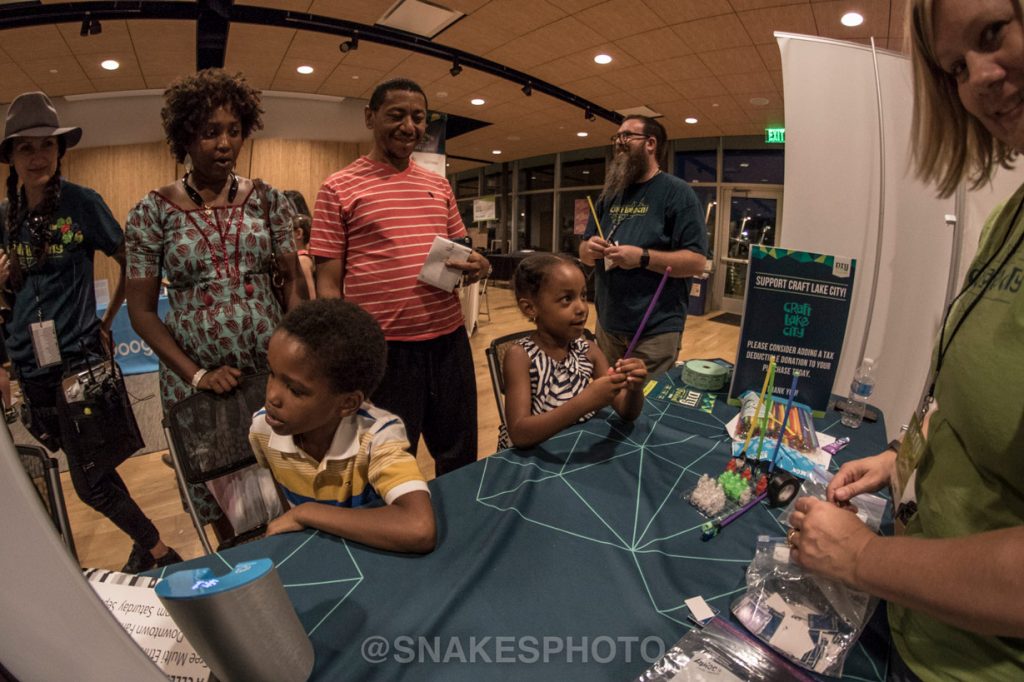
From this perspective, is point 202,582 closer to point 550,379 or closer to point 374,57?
point 550,379

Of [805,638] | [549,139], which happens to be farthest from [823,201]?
[549,139]

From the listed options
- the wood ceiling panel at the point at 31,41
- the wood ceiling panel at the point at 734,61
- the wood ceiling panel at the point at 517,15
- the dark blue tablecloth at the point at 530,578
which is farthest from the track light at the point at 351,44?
the dark blue tablecloth at the point at 530,578

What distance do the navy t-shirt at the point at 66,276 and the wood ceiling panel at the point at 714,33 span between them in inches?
154

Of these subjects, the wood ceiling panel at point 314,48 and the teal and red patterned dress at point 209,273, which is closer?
the teal and red patterned dress at point 209,273

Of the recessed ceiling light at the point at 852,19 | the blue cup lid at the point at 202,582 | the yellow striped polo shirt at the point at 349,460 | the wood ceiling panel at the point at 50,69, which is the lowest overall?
the yellow striped polo shirt at the point at 349,460

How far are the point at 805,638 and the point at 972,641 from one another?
0.18 m

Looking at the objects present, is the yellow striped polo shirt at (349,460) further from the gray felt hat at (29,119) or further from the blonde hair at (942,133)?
the blonde hair at (942,133)

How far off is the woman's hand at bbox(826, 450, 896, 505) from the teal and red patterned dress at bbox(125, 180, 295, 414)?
1527 mm

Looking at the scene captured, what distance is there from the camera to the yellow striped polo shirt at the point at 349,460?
3.05 feet

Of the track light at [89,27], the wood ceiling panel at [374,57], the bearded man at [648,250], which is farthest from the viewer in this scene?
the wood ceiling panel at [374,57]

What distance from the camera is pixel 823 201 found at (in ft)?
7.07

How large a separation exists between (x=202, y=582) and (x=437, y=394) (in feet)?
4.24

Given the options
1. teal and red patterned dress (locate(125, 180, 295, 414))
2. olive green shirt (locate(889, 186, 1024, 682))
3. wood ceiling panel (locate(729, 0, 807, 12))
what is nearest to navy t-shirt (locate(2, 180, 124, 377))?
teal and red patterned dress (locate(125, 180, 295, 414))

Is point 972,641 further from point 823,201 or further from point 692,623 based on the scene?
point 823,201
